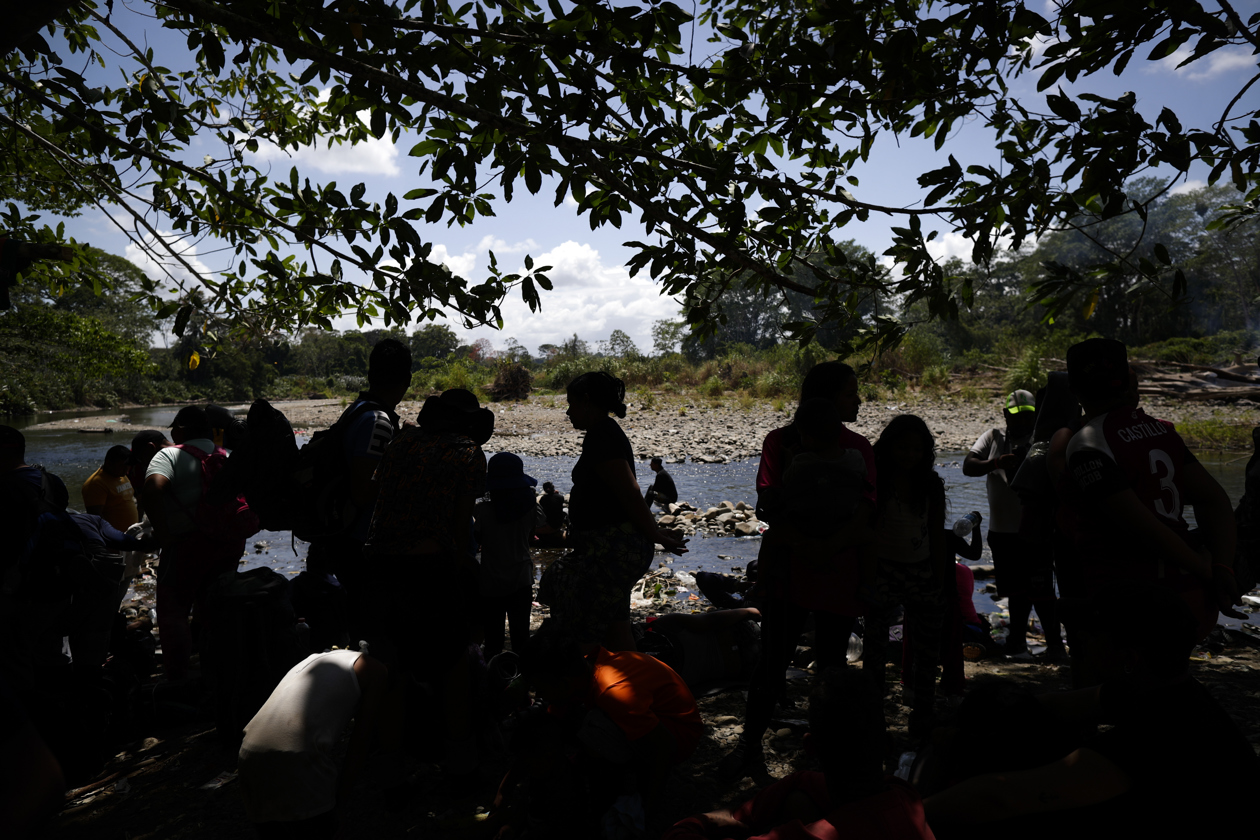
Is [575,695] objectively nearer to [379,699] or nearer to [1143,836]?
[379,699]

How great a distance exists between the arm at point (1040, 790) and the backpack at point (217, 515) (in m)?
3.33

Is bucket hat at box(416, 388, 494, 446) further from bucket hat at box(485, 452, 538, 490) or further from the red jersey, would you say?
the red jersey

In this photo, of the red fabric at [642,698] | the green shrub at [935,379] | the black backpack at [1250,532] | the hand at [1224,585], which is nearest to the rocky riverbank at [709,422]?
the green shrub at [935,379]

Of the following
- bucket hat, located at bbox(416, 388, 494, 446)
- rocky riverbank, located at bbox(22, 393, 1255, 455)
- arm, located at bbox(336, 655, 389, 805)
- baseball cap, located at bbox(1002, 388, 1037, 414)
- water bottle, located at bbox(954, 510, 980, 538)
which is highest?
bucket hat, located at bbox(416, 388, 494, 446)

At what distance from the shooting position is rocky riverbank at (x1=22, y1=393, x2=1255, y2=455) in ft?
55.1

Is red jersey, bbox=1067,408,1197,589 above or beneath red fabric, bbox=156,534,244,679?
above

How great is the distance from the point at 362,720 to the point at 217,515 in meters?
1.95

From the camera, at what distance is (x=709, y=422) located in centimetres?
2170

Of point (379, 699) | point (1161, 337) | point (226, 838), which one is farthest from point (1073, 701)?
point (1161, 337)

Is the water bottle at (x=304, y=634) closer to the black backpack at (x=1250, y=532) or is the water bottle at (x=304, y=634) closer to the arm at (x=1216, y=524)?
the arm at (x=1216, y=524)

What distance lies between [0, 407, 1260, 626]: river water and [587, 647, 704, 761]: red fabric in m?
1.81

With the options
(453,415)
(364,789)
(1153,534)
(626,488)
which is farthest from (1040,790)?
(364,789)

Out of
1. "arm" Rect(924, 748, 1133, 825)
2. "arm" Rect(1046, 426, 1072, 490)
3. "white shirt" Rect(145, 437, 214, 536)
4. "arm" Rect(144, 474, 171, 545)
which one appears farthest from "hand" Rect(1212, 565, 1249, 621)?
"arm" Rect(144, 474, 171, 545)

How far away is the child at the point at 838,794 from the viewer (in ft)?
5.04
